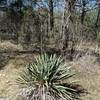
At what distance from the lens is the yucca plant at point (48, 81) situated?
32.1 ft

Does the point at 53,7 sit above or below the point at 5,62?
above

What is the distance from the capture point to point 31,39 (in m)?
18.0

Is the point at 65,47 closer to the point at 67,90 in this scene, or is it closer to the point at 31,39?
the point at 31,39

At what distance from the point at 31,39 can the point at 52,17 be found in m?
2.03

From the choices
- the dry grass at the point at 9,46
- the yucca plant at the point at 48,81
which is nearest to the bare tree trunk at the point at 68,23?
the dry grass at the point at 9,46

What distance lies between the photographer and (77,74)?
494 inches

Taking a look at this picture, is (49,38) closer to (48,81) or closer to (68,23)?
(68,23)

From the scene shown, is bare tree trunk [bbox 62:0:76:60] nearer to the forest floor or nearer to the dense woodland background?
the dense woodland background

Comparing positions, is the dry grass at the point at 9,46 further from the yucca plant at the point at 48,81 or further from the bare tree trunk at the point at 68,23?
the yucca plant at the point at 48,81

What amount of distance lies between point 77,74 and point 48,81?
2818 mm

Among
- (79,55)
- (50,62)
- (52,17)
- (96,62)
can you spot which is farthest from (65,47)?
(50,62)

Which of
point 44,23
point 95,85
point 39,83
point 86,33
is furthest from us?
point 44,23

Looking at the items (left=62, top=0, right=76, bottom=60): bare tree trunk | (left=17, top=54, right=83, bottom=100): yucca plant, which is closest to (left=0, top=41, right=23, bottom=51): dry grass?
(left=62, top=0, right=76, bottom=60): bare tree trunk

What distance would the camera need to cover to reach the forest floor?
10.7m
